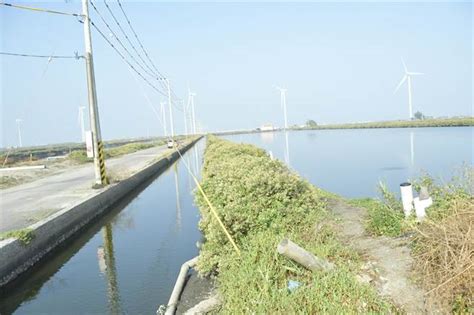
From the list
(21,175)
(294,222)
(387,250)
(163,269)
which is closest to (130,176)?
(21,175)

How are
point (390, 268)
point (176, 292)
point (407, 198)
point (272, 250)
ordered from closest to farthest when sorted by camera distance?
point (390, 268) → point (272, 250) → point (407, 198) → point (176, 292)

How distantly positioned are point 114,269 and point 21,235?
2.10 m

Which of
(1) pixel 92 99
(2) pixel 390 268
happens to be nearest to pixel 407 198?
(2) pixel 390 268

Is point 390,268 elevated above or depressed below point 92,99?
below

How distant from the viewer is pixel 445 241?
4.84 meters

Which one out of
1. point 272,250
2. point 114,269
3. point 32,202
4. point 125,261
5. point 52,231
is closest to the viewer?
point 272,250

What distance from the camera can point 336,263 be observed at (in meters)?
5.35

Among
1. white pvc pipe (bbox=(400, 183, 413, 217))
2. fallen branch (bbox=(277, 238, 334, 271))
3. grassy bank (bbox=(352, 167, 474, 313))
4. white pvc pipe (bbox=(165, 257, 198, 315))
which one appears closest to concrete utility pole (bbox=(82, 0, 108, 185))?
white pvc pipe (bbox=(165, 257, 198, 315))

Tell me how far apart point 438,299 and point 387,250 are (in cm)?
124

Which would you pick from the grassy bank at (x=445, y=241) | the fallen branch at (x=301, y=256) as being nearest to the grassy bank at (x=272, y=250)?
the fallen branch at (x=301, y=256)

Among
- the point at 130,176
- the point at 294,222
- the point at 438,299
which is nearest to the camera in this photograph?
the point at 438,299

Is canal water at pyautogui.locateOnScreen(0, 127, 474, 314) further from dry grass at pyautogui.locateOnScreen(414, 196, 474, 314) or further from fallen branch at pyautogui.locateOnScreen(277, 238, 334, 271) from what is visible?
fallen branch at pyautogui.locateOnScreen(277, 238, 334, 271)

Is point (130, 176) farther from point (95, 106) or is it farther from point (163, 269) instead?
point (163, 269)

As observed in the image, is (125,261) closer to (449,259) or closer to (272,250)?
(272,250)
